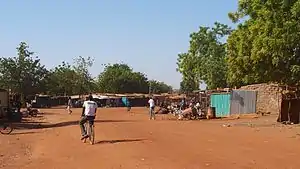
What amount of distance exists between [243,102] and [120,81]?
74037 mm

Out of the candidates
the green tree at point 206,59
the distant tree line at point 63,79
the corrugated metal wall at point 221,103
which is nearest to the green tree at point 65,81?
the distant tree line at point 63,79

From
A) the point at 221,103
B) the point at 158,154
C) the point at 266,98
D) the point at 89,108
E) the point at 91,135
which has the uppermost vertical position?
the point at 266,98

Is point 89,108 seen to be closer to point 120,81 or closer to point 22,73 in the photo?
point 22,73

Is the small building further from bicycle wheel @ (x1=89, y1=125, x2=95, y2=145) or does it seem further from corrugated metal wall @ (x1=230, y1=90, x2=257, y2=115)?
bicycle wheel @ (x1=89, y1=125, x2=95, y2=145)

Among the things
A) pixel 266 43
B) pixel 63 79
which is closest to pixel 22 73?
pixel 63 79

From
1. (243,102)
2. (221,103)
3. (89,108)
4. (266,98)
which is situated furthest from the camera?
(221,103)

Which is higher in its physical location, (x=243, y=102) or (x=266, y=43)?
(x=266, y=43)

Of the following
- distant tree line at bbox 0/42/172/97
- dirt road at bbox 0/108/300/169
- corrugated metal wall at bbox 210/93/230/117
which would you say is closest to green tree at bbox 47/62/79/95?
distant tree line at bbox 0/42/172/97

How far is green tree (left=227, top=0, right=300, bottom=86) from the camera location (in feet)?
77.9

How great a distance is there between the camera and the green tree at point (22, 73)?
7294 centimetres

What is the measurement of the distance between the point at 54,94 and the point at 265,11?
77.5 meters

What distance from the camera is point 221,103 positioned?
136 feet

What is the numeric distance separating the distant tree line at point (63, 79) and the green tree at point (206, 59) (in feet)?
70.6

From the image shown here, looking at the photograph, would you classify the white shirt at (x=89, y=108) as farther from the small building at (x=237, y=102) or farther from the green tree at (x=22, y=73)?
the green tree at (x=22, y=73)
